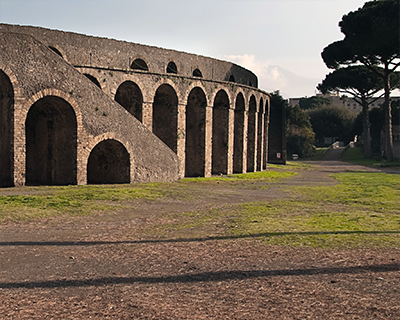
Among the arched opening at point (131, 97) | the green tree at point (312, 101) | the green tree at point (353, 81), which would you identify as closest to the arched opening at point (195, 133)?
the arched opening at point (131, 97)

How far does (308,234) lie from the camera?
8086 millimetres

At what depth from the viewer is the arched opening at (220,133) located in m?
23.9

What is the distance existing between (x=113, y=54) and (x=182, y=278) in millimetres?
15844

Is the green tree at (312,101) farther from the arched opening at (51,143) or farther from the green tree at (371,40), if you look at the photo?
the arched opening at (51,143)

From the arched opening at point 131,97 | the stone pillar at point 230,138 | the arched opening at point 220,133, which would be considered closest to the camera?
the arched opening at point 131,97

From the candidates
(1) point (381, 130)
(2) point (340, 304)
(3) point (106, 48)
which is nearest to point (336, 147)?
(1) point (381, 130)

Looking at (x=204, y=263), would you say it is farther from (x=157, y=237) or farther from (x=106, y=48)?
(x=106, y=48)

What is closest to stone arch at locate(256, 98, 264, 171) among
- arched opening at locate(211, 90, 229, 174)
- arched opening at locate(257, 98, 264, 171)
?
arched opening at locate(257, 98, 264, 171)

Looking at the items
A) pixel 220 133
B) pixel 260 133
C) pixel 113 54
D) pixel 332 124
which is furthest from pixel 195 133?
pixel 332 124

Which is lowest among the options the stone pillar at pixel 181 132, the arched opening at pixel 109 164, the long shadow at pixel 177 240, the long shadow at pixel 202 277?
the long shadow at pixel 202 277

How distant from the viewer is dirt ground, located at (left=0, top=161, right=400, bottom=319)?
437 cm

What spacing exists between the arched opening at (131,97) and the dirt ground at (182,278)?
11.2 metres

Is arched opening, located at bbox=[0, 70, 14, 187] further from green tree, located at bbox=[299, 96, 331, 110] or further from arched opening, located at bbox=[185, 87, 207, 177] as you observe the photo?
green tree, located at bbox=[299, 96, 331, 110]

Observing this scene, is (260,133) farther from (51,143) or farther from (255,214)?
(255,214)
